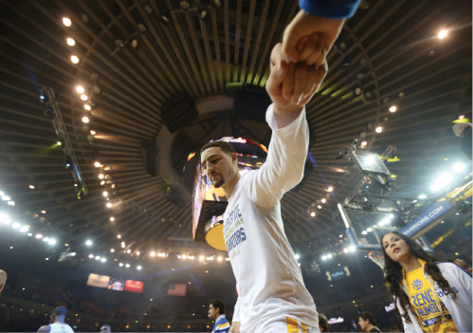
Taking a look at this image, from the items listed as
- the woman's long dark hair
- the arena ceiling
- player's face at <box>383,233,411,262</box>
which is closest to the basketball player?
the arena ceiling

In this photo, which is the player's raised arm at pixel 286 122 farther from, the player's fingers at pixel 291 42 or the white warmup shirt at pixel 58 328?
the white warmup shirt at pixel 58 328

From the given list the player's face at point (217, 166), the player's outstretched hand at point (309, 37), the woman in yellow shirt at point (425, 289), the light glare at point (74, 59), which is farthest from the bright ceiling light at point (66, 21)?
the woman in yellow shirt at point (425, 289)

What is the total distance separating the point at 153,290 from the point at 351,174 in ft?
73.2

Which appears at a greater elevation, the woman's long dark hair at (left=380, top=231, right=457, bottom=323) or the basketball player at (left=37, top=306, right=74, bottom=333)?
the basketball player at (left=37, top=306, right=74, bottom=333)

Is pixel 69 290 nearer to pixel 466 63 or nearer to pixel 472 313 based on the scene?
pixel 472 313

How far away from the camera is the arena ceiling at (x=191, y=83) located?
4551 mm

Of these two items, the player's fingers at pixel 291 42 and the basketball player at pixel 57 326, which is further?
the basketball player at pixel 57 326

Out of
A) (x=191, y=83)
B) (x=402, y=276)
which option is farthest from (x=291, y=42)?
(x=191, y=83)

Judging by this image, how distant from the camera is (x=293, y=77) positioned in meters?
0.78

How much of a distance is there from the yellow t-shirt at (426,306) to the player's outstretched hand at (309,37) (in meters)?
2.60

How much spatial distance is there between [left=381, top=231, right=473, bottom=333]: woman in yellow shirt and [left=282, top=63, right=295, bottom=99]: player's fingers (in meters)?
2.40

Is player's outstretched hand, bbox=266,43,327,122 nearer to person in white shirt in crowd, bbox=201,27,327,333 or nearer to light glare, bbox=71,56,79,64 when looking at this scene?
person in white shirt in crowd, bbox=201,27,327,333

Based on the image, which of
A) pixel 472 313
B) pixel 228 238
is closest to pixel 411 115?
pixel 472 313

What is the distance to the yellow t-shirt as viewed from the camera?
1.96 meters
